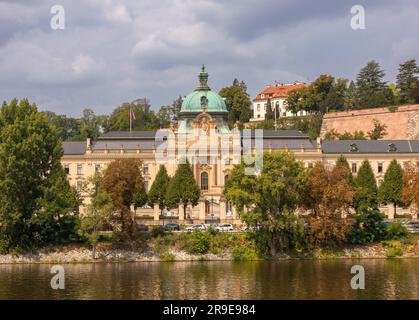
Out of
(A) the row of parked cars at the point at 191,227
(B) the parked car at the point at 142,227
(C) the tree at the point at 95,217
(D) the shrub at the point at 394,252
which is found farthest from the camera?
(A) the row of parked cars at the point at 191,227

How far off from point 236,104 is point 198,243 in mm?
91447

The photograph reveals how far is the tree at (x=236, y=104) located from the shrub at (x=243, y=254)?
291 ft

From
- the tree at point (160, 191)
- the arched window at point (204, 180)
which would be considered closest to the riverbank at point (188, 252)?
the tree at point (160, 191)

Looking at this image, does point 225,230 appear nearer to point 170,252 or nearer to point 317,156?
point 170,252

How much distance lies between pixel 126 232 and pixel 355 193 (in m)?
22.3

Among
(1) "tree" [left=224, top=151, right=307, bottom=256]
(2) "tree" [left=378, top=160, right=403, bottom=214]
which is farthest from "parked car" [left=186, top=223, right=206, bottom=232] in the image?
(2) "tree" [left=378, top=160, right=403, bottom=214]

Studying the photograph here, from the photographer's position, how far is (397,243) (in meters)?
73.4

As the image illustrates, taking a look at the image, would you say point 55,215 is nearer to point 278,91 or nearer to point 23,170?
point 23,170

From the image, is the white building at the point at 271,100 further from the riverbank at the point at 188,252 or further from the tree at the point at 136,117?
the riverbank at the point at 188,252

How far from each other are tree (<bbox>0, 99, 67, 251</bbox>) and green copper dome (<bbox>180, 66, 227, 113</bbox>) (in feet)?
137

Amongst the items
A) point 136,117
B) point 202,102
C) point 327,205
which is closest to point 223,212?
point 327,205

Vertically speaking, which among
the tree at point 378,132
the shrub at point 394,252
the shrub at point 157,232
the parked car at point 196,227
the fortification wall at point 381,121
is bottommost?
the shrub at point 394,252

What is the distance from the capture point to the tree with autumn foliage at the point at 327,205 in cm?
7131
